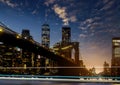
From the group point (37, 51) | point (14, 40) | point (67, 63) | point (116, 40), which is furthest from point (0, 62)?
point (14, 40)

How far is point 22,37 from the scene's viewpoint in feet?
155

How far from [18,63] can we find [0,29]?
78199mm

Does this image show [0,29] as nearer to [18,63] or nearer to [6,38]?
[6,38]

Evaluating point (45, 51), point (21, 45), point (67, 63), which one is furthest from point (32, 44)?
point (67, 63)

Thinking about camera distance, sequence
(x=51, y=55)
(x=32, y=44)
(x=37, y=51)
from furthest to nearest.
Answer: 1. (x=51, y=55)
2. (x=37, y=51)
3. (x=32, y=44)

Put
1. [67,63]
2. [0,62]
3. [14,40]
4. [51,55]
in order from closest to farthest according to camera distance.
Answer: [14,40]
[51,55]
[67,63]
[0,62]

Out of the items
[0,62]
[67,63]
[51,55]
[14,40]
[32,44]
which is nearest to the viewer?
[14,40]

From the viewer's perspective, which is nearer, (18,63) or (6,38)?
(6,38)

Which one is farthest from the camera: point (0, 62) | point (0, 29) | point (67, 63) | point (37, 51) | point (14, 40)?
point (0, 62)

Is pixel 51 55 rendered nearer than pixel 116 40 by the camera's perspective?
Yes

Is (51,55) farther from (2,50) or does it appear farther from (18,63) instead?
(2,50)

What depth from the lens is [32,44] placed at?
165ft

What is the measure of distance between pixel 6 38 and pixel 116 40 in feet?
255

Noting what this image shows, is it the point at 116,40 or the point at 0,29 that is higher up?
the point at 116,40
